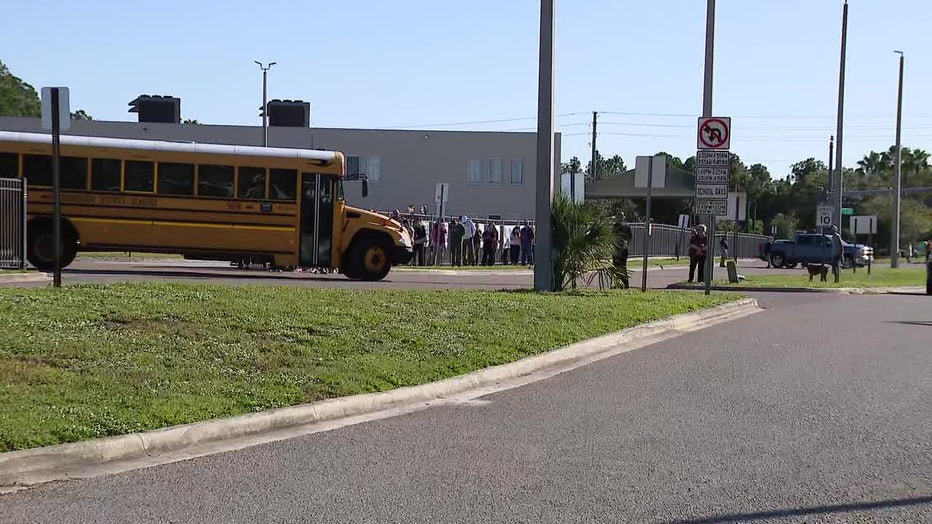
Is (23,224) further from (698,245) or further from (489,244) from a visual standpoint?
(489,244)

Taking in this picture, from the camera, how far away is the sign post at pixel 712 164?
2147 centimetres

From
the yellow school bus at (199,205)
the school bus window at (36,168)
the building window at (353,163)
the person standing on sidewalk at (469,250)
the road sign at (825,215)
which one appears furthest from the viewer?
the building window at (353,163)

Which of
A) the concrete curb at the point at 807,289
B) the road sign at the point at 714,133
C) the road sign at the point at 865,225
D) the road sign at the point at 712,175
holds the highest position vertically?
the road sign at the point at 714,133

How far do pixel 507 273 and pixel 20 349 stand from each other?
2406 cm

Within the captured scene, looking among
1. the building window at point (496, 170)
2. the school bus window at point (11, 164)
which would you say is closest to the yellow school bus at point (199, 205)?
the school bus window at point (11, 164)

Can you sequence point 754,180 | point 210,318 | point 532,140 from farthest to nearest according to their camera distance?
point 754,180
point 532,140
point 210,318

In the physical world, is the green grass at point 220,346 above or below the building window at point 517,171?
below

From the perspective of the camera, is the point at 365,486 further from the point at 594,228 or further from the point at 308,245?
the point at 308,245

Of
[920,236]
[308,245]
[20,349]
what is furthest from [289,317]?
[920,236]

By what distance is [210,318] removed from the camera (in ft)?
38.0

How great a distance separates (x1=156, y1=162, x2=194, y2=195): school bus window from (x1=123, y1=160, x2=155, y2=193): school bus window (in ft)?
0.63

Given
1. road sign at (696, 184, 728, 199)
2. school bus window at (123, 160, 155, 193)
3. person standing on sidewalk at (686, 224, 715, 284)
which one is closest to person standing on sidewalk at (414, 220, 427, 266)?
person standing on sidewalk at (686, 224, 715, 284)

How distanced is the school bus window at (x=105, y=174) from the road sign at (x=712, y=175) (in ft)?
40.6

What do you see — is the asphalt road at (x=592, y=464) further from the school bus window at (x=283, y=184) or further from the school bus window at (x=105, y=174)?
the school bus window at (x=105, y=174)
